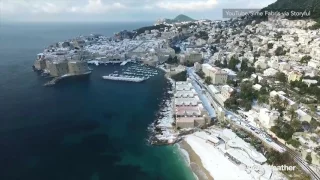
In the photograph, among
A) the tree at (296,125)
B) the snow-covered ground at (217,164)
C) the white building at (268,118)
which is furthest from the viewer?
the white building at (268,118)

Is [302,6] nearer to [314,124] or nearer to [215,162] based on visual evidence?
[314,124]

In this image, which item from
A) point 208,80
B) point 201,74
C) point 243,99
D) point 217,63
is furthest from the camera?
point 217,63

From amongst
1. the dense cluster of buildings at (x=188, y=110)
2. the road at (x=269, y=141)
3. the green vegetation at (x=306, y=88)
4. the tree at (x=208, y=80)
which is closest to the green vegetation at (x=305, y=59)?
the green vegetation at (x=306, y=88)

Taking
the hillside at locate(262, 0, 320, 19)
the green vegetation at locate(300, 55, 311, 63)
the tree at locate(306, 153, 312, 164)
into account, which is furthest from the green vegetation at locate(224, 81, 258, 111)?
the hillside at locate(262, 0, 320, 19)

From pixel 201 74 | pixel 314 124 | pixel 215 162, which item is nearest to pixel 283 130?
pixel 314 124

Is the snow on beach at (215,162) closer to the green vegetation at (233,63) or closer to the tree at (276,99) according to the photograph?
the tree at (276,99)

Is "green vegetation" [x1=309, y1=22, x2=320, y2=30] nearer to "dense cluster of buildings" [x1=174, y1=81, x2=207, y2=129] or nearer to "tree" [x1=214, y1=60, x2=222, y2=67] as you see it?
"tree" [x1=214, y1=60, x2=222, y2=67]
